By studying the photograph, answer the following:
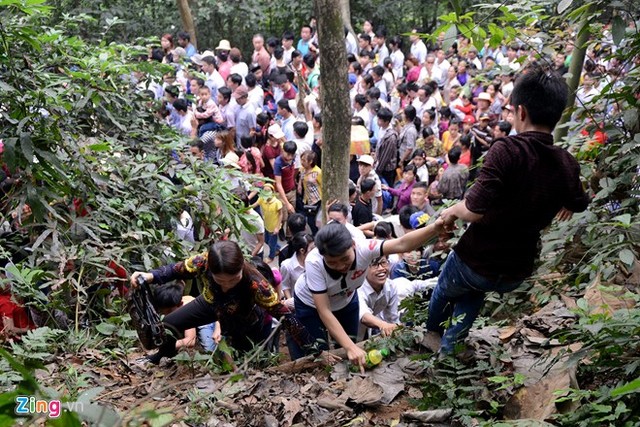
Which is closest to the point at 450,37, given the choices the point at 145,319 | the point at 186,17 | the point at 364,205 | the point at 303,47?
the point at 145,319

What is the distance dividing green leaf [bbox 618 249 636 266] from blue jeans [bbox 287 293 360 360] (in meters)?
2.03

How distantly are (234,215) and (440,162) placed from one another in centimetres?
572

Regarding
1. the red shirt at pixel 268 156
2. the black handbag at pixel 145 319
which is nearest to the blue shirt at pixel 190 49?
the red shirt at pixel 268 156

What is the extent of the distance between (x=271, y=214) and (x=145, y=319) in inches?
201

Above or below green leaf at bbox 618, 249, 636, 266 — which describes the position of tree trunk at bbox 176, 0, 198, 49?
above

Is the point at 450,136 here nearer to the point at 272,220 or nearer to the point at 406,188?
the point at 406,188

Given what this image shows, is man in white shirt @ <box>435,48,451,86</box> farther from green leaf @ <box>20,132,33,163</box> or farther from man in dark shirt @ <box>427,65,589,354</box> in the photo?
man in dark shirt @ <box>427,65,589,354</box>

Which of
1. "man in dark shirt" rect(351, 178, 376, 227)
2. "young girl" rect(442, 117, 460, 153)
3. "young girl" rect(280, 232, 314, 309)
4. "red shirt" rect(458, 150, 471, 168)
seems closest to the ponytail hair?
"young girl" rect(280, 232, 314, 309)

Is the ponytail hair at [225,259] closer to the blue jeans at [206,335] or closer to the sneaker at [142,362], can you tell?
the sneaker at [142,362]

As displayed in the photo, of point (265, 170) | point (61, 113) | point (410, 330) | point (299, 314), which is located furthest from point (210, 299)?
point (265, 170)

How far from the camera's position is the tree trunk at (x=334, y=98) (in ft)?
21.8

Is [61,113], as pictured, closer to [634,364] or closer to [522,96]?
[522,96]

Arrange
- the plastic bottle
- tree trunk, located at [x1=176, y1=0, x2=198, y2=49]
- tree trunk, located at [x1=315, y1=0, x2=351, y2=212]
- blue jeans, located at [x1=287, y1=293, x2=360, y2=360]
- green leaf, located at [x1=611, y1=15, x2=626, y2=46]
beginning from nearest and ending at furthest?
green leaf, located at [x1=611, y1=15, x2=626, y2=46], the plastic bottle, blue jeans, located at [x1=287, y1=293, x2=360, y2=360], tree trunk, located at [x1=315, y1=0, x2=351, y2=212], tree trunk, located at [x1=176, y1=0, x2=198, y2=49]

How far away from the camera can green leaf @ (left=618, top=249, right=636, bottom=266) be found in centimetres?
413
